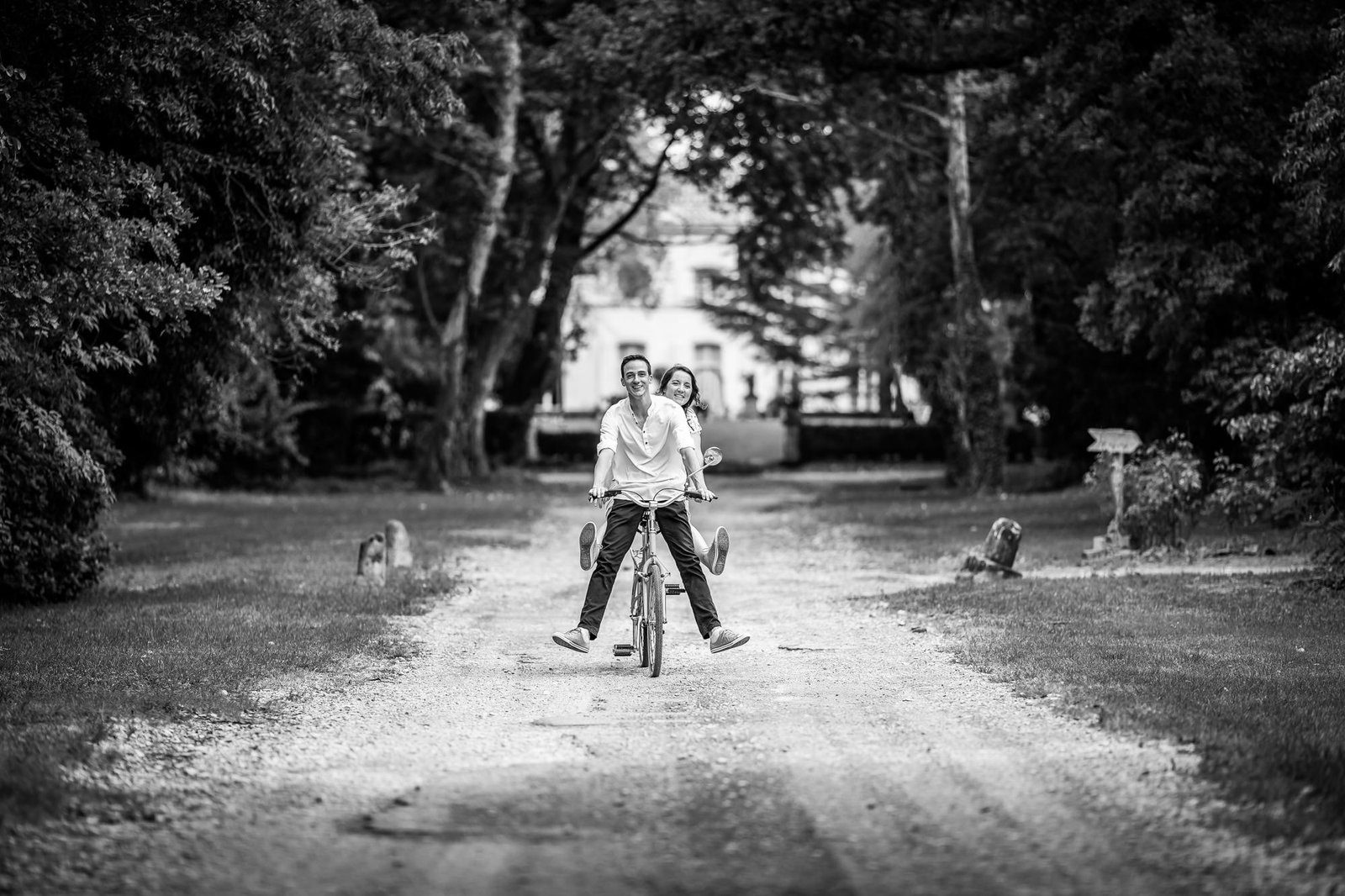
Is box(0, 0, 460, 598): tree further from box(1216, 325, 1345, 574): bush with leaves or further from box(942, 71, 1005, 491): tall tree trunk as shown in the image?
box(942, 71, 1005, 491): tall tree trunk

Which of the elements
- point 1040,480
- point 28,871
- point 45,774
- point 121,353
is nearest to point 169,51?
point 121,353

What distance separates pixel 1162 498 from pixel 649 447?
8.50 metres

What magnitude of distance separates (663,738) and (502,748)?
0.79 metres

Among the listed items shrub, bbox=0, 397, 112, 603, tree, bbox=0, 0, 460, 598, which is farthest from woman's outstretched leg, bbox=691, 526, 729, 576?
shrub, bbox=0, 397, 112, 603

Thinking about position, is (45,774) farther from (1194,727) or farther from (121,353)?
(121,353)

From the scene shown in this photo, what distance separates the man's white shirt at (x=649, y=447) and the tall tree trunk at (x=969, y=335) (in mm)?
21501

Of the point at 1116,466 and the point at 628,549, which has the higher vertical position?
the point at 1116,466

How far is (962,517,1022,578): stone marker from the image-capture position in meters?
15.8

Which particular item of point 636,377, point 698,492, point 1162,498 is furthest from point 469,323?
point 636,377

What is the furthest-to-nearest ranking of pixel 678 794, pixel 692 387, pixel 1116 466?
pixel 1116 466
pixel 692 387
pixel 678 794

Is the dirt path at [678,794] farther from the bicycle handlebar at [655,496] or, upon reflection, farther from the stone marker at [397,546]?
the stone marker at [397,546]

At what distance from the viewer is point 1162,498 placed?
55.4 feet

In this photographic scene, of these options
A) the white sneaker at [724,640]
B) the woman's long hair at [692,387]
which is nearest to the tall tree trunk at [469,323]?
the woman's long hair at [692,387]

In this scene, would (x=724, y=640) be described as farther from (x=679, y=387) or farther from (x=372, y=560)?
(x=372, y=560)
